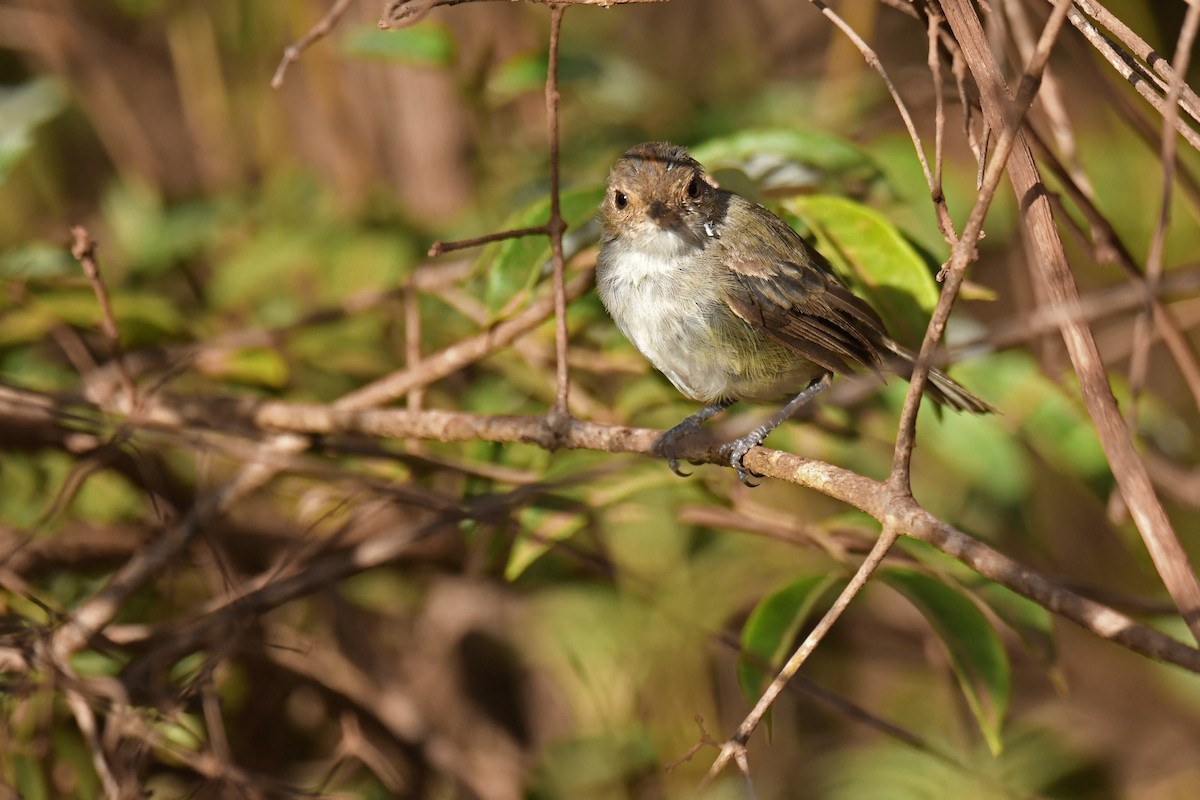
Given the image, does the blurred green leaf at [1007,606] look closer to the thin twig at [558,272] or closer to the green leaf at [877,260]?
the green leaf at [877,260]

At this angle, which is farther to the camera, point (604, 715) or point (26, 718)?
point (604, 715)

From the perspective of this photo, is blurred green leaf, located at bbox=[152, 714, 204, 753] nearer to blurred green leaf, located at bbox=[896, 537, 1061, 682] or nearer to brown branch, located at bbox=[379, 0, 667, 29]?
brown branch, located at bbox=[379, 0, 667, 29]

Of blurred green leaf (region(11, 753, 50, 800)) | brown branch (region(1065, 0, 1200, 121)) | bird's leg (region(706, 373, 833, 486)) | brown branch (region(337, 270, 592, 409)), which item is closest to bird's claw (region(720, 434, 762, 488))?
bird's leg (region(706, 373, 833, 486))

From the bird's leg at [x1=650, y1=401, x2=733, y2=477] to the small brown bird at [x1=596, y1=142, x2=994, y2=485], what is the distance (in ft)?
0.04

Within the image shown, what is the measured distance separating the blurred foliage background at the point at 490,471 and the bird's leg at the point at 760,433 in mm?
111

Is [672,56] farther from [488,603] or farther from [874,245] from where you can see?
[874,245]

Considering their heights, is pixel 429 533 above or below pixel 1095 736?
above

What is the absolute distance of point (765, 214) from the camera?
3301 millimetres

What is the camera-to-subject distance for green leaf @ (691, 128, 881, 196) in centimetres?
296

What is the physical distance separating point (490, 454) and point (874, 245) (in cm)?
118

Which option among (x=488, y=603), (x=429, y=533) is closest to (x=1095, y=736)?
(x=488, y=603)

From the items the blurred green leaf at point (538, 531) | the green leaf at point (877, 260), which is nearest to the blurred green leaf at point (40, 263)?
the blurred green leaf at point (538, 531)

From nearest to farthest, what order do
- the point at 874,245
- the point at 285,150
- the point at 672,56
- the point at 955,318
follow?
1. the point at 874,245
2. the point at 955,318
3. the point at 285,150
4. the point at 672,56

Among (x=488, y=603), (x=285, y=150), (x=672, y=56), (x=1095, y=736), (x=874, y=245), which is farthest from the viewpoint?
(x=672, y=56)
